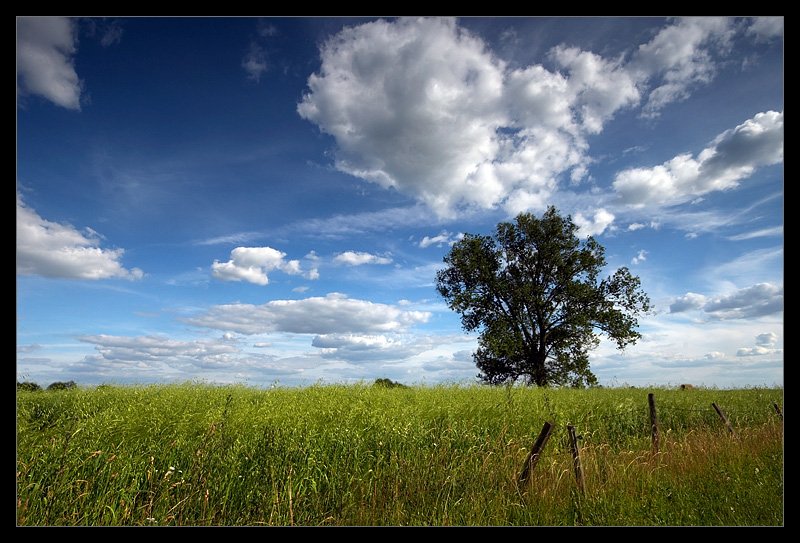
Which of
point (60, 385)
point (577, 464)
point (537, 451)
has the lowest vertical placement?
point (577, 464)

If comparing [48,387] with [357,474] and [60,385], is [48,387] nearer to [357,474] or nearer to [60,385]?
[60,385]

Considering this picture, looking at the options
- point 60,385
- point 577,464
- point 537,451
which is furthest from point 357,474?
point 60,385

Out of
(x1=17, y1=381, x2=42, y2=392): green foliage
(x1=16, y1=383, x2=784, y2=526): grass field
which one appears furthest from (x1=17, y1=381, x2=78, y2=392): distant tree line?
(x1=16, y1=383, x2=784, y2=526): grass field

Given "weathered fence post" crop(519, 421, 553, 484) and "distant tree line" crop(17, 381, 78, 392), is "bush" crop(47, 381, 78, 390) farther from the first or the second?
"weathered fence post" crop(519, 421, 553, 484)

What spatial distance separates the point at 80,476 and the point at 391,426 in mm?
5617

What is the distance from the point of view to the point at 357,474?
289 inches

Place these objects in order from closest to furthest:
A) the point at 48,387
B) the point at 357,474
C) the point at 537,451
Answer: the point at 537,451 → the point at 357,474 → the point at 48,387

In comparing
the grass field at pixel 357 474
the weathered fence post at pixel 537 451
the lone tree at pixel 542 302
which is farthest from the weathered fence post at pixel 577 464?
the lone tree at pixel 542 302

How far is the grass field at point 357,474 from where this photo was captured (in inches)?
224

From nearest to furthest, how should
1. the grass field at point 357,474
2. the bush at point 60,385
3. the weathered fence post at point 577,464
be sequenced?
the grass field at point 357,474 < the weathered fence post at point 577,464 < the bush at point 60,385

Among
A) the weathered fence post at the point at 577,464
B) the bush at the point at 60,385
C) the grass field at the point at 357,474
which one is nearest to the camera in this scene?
the grass field at the point at 357,474

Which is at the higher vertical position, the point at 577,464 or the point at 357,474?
the point at 577,464

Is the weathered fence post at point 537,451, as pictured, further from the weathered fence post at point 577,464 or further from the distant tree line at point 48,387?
the distant tree line at point 48,387
